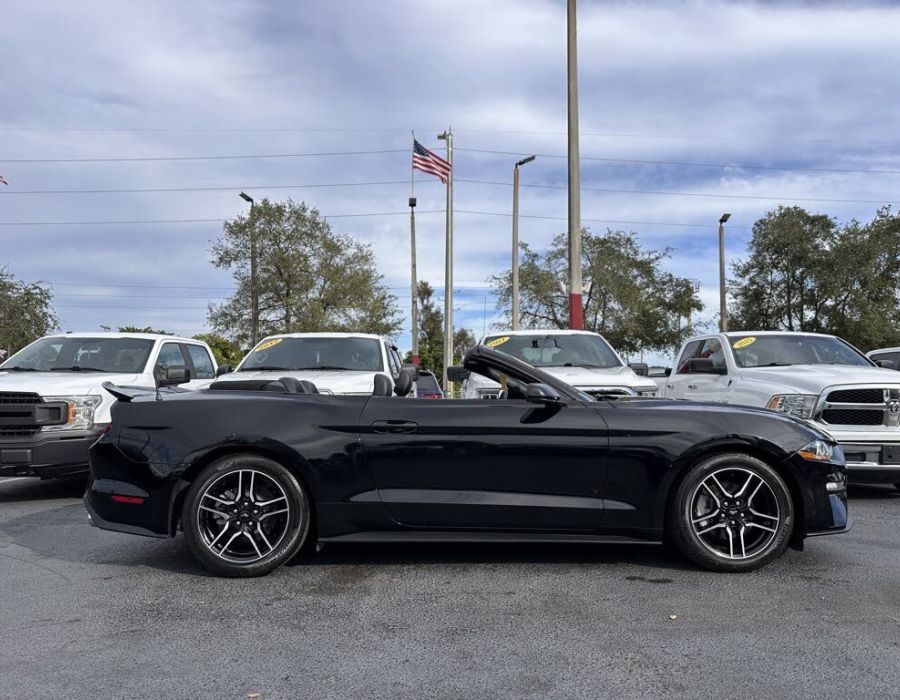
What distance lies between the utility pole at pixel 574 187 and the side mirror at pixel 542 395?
11.6 meters

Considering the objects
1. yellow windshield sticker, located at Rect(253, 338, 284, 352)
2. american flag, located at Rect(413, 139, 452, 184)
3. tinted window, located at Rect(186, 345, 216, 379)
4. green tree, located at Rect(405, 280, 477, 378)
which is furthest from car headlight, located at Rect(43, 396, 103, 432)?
green tree, located at Rect(405, 280, 477, 378)

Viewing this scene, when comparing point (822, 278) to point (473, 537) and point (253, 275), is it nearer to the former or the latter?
point (253, 275)

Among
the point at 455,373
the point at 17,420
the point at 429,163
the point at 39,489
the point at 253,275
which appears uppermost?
the point at 429,163

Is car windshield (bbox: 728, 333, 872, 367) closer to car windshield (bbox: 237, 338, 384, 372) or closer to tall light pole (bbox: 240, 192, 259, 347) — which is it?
car windshield (bbox: 237, 338, 384, 372)

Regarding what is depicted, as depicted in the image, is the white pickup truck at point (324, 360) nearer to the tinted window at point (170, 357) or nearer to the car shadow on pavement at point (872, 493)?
the tinted window at point (170, 357)

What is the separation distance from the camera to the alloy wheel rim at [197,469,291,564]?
177 inches

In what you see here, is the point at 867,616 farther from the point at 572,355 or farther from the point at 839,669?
the point at 572,355

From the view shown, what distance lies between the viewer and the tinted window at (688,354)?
1039 cm

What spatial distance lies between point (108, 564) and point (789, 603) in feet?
13.5

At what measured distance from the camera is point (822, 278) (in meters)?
38.6

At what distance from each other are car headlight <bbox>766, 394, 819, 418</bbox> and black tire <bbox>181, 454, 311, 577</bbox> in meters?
5.12

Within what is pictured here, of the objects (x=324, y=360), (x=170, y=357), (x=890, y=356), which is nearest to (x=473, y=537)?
(x=324, y=360)

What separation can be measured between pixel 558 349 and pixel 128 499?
22.2 ft

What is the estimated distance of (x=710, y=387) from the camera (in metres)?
9.36
